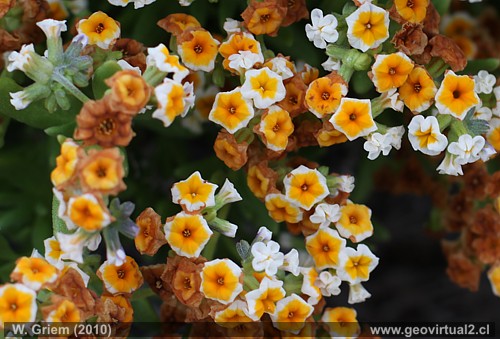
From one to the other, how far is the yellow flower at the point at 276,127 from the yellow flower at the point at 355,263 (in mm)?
226

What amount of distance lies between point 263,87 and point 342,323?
0.47 meters

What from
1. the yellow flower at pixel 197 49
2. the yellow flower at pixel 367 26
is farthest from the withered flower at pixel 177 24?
the yellow flower at pixel 367 26

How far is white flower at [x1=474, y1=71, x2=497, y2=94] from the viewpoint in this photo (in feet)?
4.39

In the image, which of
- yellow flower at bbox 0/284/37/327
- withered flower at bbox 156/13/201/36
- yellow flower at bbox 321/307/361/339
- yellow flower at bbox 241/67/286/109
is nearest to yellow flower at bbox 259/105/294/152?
yellow flower at bbox 241/67/286/109

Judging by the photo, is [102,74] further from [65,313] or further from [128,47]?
[65,313]

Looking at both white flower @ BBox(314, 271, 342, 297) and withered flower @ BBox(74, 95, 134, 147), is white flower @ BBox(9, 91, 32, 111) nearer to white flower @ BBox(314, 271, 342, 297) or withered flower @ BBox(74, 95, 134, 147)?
withered flower @ BBox(74, 95, 134, 147)

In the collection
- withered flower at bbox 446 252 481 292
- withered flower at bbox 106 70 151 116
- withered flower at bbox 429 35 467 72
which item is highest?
withered flower at bbox 106 70 151 116

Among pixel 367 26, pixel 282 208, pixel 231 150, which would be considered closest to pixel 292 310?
pixel 282 208

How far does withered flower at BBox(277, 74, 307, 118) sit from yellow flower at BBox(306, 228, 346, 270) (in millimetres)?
220

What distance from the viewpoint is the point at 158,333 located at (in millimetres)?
1455

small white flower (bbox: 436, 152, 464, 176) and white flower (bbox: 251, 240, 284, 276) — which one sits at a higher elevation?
small white flower (bbox: 436, 152, 464, 176)

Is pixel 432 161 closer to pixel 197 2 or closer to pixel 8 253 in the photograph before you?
pixel 197 2

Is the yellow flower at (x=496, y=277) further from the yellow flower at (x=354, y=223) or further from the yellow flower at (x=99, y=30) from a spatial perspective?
the yellow flower at (x=99, y=30)

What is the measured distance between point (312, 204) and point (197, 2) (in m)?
0.52
